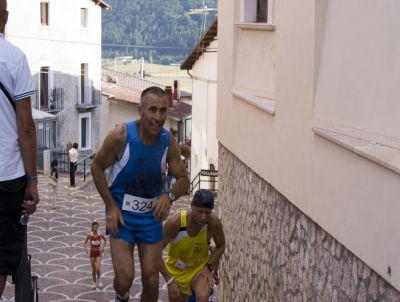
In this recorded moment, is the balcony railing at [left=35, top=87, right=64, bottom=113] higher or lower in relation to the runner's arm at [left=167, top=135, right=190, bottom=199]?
lower

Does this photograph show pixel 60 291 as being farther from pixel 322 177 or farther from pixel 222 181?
pixel 322 177

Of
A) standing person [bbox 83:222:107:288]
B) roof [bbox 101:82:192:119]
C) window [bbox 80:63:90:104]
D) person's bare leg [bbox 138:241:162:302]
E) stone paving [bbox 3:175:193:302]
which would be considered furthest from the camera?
roof [bbox 101:82:192:119]

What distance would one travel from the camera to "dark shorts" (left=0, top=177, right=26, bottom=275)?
5.09 meters

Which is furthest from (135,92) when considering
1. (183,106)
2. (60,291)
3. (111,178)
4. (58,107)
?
(111,178)

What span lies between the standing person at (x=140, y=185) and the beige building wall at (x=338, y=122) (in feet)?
3.59

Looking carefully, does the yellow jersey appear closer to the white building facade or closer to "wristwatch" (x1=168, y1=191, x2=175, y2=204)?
"wristwatch" (x1=168, y1=191, x2=175, y2=204)

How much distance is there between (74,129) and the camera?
1695 inches

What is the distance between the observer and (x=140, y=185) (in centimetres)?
650

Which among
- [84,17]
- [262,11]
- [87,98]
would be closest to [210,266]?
[262,11]

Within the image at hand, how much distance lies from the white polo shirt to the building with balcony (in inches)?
1273

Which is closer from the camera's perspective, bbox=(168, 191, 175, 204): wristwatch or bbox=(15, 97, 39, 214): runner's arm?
bbox=(15, 97, 39, 214): runner's arm

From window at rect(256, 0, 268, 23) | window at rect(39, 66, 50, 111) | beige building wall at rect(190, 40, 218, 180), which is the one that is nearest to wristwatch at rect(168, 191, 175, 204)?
window at rect(256, 0, 268, 23)

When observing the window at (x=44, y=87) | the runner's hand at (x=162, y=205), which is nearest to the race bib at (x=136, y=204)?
the runner's hand at (x=162, y=205)

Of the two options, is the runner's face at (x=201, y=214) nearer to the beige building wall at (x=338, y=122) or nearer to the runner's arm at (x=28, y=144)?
the beige building wall at (x=338, y=122)
